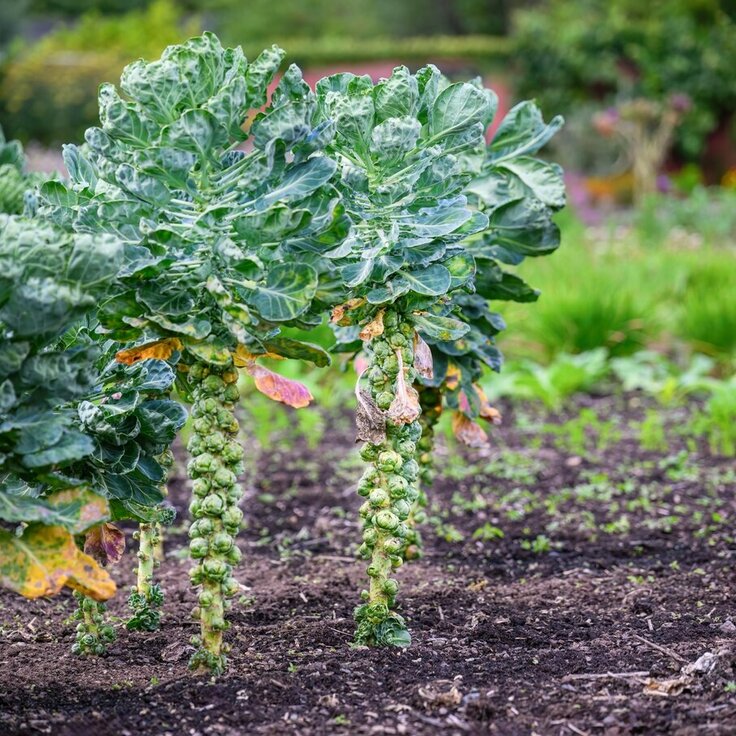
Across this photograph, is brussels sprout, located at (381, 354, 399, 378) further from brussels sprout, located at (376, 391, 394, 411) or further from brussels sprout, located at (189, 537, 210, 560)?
brussels sprout, located at (189, 537, 210, 560)

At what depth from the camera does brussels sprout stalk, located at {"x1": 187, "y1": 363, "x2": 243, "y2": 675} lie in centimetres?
198

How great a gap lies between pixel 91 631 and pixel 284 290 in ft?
3.06

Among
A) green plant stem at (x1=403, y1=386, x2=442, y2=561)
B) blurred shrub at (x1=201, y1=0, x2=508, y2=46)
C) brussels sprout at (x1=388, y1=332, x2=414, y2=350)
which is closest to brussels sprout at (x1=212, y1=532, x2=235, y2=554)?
brussels sprout at (x1=388, y1=332, x2=414, y2=350)

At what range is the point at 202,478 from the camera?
6.56 ft

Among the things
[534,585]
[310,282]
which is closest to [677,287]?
[534,585]

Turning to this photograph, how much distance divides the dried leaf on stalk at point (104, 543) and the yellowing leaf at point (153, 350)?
384 millimetres

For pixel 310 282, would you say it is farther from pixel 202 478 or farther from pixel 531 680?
pixel 531 680

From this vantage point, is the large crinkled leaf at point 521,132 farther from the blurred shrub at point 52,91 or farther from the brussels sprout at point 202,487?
the blurred shrub at point 52,91

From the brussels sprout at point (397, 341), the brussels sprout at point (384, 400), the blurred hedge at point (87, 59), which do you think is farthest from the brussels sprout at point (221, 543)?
the blurred hedge at point (87, 59)

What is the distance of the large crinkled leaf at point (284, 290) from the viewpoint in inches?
75.5

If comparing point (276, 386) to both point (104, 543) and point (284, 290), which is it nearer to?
point (284, 290)

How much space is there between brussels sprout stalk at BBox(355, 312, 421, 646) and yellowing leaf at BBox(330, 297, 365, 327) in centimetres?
6

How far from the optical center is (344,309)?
86.1 inches

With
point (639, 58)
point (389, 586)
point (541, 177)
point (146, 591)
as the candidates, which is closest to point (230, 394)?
point (389, 586)
